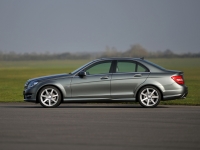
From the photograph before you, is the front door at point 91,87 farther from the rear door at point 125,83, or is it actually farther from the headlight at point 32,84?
the headlight at point 32,84

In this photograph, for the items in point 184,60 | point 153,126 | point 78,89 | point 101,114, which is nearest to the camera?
point 153,126

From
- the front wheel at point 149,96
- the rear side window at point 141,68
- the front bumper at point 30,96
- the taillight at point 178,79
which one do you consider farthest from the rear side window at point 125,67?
the front bumper at point 30,96

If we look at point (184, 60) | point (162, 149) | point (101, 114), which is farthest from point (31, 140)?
point (184, 60)

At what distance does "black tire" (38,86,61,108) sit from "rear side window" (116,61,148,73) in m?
1.95

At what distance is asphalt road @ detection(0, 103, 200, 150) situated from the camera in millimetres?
10906

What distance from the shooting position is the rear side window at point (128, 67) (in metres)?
19.5

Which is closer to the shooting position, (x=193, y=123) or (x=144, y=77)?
(x=193, y=123)

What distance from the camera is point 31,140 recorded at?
11445 millimetres

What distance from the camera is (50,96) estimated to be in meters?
19.3

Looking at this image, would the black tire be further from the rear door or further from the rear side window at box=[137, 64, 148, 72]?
the rear side window at box=[137, 64, 148, 72]

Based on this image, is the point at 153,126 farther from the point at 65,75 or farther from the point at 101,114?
the point at 65,75

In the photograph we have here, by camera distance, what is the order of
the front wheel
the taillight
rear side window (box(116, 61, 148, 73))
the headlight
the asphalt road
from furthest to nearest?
rear side window (box(116, 61, 148, 73)), the headlight, the taillight, the front wheel, the asphalt road

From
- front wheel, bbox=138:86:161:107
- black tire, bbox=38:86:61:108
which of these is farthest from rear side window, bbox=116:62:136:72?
black tire, bbox=38:86:61:108

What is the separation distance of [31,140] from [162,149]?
2.42 m
